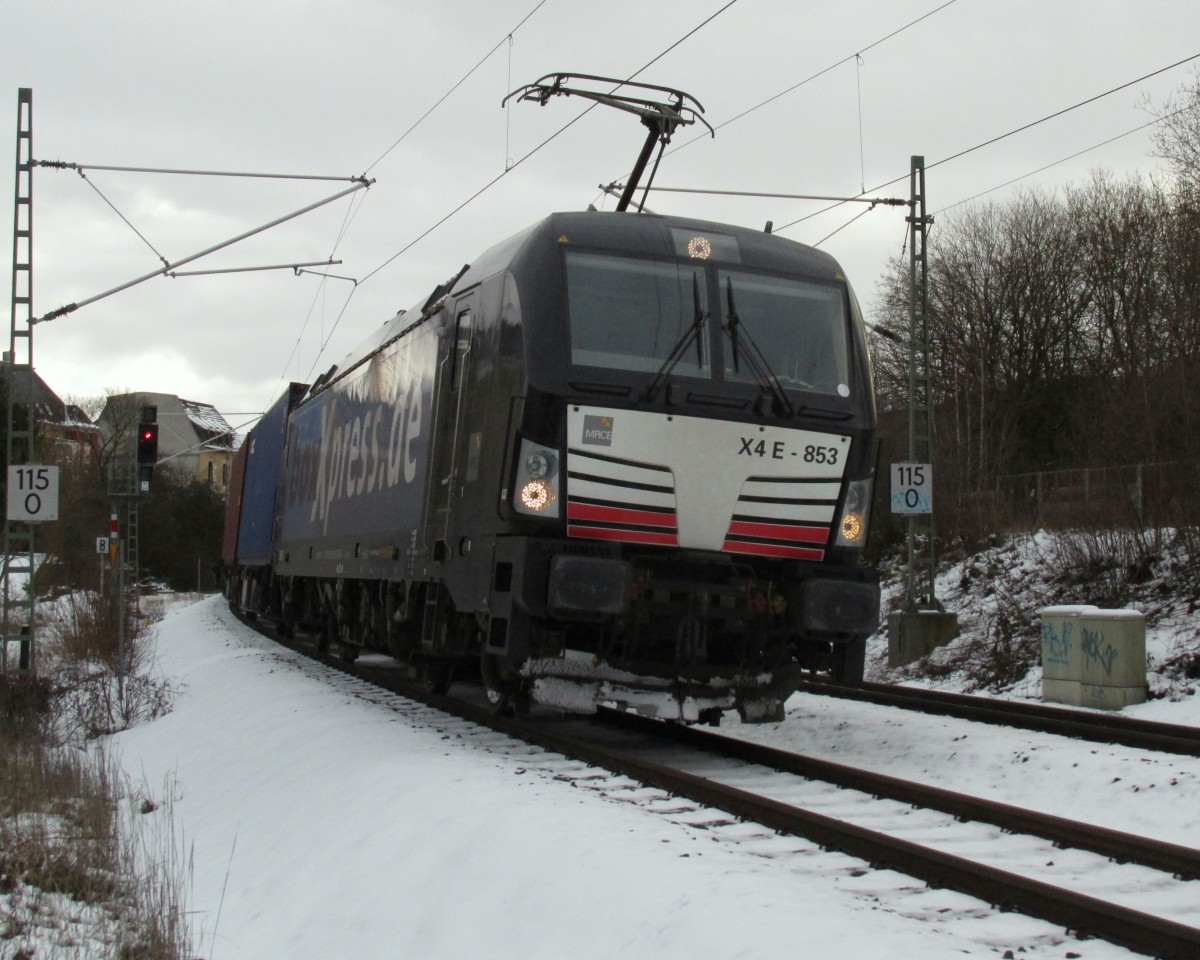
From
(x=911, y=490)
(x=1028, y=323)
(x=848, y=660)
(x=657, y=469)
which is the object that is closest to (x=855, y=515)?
(x=848, y=660)

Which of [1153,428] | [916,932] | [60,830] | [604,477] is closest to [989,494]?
[1153,428]

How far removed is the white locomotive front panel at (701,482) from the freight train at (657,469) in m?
0.01

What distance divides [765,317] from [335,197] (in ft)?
30.4

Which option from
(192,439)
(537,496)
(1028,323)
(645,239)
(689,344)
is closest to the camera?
(537,496)

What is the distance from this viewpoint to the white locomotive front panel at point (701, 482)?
8.25 meters

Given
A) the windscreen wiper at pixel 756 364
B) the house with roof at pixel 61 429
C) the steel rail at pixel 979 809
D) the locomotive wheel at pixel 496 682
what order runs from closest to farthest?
the steel rail at pixel 979 809 → the windscreen wiper at pixel 756 364 → the locomotive wheel at pixel 496 682 → the house with roof at pixel 61 429

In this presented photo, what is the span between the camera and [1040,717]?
10.1m

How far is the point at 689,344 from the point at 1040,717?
13.4 feet

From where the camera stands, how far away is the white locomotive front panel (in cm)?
825

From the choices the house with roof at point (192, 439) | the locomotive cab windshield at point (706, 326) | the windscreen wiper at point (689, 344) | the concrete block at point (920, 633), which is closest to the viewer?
the windscreen wiper at point (689, 344)

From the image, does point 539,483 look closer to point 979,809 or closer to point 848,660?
point 848,660

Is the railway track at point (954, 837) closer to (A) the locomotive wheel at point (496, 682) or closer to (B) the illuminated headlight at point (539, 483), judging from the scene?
(A) the locomotive wheel at point (496, 682)

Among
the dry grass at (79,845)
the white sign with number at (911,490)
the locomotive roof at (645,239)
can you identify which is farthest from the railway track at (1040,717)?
the dry grass at (79,845)

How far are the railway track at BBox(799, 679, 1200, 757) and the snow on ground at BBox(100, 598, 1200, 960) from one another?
0.38m
